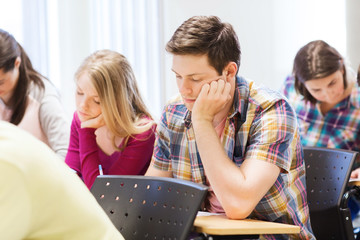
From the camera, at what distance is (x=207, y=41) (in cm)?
203

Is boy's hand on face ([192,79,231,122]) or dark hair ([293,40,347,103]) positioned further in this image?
dark hair ([293,40,347,103])

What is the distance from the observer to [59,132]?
3.23 m

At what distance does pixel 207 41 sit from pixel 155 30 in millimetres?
→ 2571

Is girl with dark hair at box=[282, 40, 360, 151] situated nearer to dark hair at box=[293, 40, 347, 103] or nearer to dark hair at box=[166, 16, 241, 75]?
dark hair at box=[293, 40, 347, 103]

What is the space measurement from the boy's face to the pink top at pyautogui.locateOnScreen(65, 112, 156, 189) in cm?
54

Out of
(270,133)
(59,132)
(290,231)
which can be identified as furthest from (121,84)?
(290,231)

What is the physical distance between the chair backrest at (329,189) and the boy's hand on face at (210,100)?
2.11 feet

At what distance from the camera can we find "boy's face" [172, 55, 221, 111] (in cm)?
204

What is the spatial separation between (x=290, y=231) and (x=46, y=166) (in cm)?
96

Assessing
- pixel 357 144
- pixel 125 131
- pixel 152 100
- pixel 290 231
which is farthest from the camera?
pixel 152 100

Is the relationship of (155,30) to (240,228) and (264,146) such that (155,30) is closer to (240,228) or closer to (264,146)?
(264,146)

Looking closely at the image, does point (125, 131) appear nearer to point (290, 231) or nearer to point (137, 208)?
point (137, 208)

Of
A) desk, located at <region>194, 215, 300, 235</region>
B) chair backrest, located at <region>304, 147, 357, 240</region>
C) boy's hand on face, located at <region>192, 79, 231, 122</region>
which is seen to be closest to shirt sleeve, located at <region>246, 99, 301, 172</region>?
boy's hand on face, located at <region>192, 79, 231, 122</region>

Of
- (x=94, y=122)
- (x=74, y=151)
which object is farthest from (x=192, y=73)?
(x=74, y=151)
